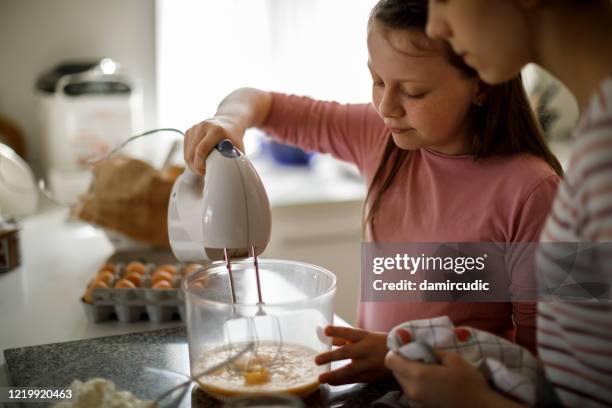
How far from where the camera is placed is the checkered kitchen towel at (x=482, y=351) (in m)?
0.64

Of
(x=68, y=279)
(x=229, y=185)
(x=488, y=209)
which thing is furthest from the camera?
(x=68, y=279)

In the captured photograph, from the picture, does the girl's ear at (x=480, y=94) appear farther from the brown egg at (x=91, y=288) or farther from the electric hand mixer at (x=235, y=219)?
the brown egg at (x=91, y=288)

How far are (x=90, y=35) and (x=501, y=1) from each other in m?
1.71

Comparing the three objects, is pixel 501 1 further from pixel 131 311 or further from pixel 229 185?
pixel 131 311

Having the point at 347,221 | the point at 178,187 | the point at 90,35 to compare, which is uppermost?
the point at 90,35

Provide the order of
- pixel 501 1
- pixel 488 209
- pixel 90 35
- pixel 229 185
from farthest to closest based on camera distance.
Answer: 1. pixel 90 35
2. pixel 488 209
3. pixel 229 185
4. pixel 501 1

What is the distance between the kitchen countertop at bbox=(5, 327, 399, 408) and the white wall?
47.9 inches

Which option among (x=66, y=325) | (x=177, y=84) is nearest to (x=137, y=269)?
(x=66, y=325)

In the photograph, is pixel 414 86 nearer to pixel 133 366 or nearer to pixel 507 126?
pixel 507 126

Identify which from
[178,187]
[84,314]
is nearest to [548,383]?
[178,187]

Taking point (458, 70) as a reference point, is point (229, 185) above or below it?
below

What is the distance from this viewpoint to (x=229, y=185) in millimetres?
806

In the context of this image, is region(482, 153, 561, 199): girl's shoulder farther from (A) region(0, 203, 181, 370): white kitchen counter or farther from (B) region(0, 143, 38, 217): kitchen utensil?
(B) region(0, 143, 38, 217): kitchen utensil

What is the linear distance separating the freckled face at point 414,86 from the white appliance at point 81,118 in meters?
1.17
